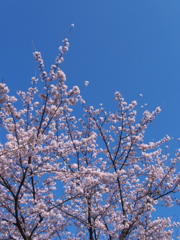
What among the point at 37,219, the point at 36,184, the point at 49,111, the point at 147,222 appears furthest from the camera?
the point at 147,222

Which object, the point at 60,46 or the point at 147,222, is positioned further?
the point at 147,222

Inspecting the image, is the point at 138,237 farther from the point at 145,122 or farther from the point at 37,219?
the point at 145,122

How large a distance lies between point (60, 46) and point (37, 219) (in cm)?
684

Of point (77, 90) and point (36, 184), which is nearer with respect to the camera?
point (77, 90)

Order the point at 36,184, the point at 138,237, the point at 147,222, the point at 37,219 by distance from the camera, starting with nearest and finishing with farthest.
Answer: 1. the point at 37,219
2. the point at 36,184
3. the point at 138,237
4. the point at 147,222

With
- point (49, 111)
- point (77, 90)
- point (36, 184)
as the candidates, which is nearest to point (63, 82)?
point (77, 90)

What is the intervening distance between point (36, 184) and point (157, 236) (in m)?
6.60

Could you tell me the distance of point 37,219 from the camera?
6652mm

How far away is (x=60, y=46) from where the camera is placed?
20.4 ft

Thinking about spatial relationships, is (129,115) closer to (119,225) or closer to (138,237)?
(119,225)

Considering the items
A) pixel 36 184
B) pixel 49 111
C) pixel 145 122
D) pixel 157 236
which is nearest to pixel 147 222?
pixel 157 236

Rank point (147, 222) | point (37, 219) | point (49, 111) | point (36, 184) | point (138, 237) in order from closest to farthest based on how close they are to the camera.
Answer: point (49, 111) < point (37, 219) < point (36, 184) < point (138, 237) < point (147, 222)

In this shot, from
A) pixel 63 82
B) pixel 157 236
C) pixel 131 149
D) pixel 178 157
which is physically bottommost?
pixel 157 236

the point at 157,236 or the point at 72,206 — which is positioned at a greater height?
the point at 72,206
